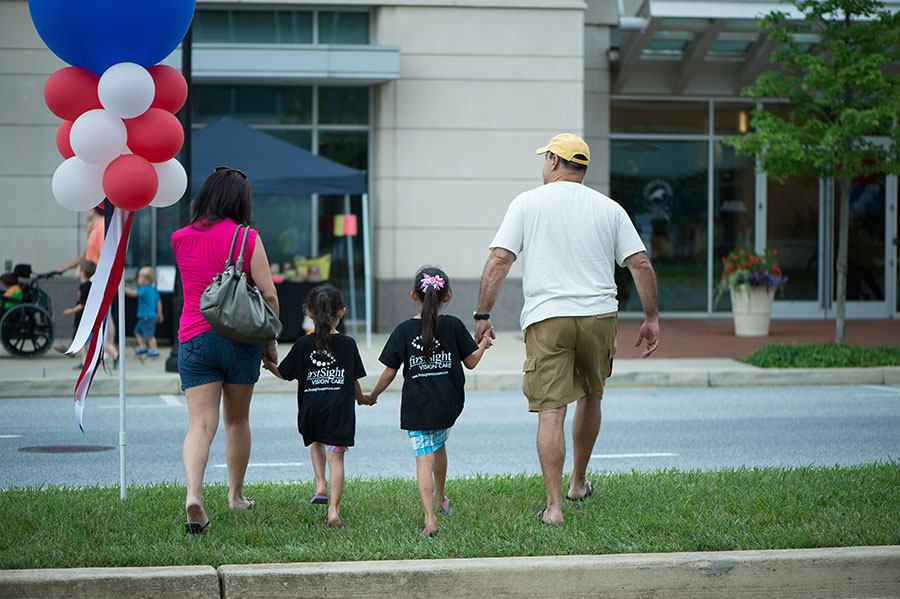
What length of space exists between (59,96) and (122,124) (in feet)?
1.26

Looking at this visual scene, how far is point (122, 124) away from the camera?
19.7ft

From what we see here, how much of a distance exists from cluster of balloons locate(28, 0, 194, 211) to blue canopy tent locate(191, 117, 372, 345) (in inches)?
340

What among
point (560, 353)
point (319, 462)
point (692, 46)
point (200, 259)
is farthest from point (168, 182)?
point (692, 46)

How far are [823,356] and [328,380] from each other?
9795 millimetres

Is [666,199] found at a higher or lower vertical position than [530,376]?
higher

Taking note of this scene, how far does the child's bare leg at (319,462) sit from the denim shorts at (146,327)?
8.77m

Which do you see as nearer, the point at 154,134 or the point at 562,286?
the point at 562,286

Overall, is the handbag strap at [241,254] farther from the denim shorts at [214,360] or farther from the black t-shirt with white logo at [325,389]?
the black t-shirt with white logo at [325,389]

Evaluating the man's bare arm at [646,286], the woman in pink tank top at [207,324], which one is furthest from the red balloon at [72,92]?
the man's bare arm at [646,286]

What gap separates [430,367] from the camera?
18.0 ft

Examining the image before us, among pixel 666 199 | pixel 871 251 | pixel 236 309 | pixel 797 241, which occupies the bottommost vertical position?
pixel 236 309

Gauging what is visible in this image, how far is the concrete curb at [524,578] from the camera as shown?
4.39 m

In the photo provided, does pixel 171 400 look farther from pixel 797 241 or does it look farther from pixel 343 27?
pixel 797 241

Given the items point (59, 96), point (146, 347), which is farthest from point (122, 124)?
point (146, 347)
